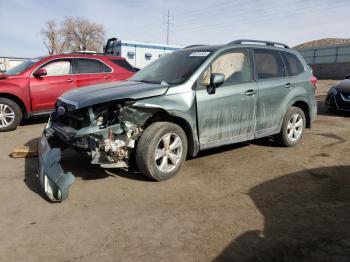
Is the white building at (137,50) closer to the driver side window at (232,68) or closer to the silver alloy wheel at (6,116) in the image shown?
the silver alloy wheel at (6,116)

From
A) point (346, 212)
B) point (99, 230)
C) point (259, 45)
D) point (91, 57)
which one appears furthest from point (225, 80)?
point (91, 57)

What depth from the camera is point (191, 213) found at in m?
3.79

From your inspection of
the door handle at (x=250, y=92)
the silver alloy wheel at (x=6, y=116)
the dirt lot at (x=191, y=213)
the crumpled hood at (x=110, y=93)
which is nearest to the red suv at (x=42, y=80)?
the silver alloy wheel at (x=6, y=116)

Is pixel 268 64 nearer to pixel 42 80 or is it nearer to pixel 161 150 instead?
pixel 161 150

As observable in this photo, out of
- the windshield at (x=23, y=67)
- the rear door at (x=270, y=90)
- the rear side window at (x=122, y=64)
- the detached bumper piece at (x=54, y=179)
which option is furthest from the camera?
the rear side window at (x=122, y=64)

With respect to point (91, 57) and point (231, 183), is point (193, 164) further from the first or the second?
point (91, 57)

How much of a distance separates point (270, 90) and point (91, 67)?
494cm

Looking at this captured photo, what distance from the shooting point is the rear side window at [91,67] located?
29.5ft

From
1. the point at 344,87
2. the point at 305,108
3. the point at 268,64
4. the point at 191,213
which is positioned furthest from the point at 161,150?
the point at 344,87

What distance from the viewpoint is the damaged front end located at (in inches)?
169

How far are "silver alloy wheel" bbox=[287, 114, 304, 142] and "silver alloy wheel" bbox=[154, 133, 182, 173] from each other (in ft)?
8.37

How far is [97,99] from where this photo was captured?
14.4 ft

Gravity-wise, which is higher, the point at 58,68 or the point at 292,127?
the point at 58,68

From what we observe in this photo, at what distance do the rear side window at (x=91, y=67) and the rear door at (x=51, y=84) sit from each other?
29 cm
